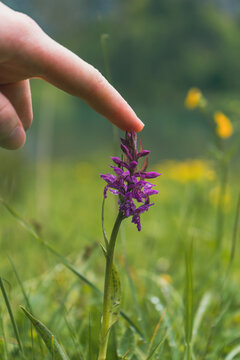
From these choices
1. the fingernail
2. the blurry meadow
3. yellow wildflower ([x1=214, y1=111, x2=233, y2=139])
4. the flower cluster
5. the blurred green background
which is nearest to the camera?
the flower cluster

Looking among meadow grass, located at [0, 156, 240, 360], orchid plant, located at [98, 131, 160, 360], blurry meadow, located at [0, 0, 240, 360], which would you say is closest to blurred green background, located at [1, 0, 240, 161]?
blurry meadow, located at [0, 0, 240, 360]

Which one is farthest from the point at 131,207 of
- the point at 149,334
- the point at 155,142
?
the point at 155,142

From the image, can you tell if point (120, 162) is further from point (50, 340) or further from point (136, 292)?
point (136, 292)

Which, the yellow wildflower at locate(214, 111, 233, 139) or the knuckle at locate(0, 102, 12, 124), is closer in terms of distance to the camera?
the knuckle at locate(0, 102, 12, 124)

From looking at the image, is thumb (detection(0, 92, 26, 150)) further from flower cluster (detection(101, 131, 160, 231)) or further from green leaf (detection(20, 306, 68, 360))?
green leaf (detection(20, 306, 68, 360))

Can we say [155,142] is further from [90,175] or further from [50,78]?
[50,78]

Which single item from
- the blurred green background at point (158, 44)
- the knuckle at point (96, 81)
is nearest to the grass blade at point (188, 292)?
the knuckle at point (96, 81)
